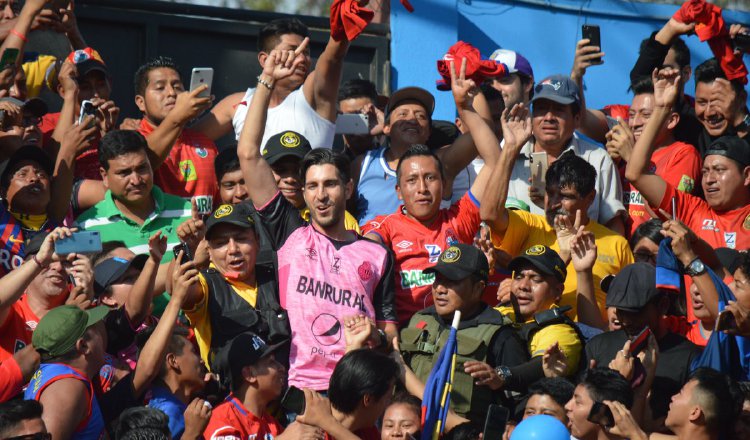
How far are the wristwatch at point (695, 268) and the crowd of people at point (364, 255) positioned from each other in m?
0.01

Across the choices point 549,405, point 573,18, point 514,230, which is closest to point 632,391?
point 549,405

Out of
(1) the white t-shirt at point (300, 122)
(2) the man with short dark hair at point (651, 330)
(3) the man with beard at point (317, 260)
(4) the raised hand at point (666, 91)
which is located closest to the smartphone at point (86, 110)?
(1) the white t-shirt at point (300, 122)

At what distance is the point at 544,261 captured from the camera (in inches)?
299

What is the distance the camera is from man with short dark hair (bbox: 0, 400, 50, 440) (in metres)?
5.48

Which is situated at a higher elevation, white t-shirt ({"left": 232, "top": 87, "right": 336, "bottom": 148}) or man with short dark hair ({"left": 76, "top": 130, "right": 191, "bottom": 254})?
Answer: white t-shirt ({"left": 232, "top": 87, "right": 336, "bottom": 148})

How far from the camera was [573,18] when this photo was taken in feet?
38.4

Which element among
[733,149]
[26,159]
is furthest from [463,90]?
[26,159]

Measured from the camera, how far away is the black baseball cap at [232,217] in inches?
288

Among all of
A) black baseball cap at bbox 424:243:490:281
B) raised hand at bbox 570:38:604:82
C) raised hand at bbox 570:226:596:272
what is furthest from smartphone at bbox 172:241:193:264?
raised hand at bbox 570:38:604:82

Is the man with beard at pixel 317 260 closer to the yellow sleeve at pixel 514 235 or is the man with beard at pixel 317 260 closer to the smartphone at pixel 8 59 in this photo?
the yellow sleeve at pixel 514 235

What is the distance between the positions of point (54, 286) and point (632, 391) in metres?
3.23

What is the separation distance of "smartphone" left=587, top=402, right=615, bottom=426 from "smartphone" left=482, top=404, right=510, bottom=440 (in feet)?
2.19

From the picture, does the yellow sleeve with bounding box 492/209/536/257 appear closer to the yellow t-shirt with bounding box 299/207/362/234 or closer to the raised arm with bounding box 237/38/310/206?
the yellow t-shirt with bounding box 299/207/362/234

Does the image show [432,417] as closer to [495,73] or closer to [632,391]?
[632,391]
